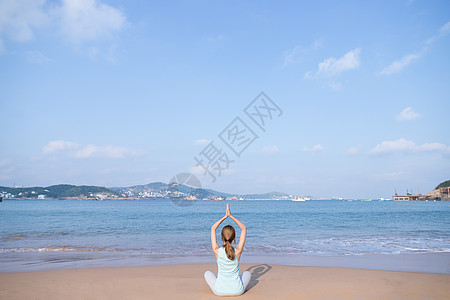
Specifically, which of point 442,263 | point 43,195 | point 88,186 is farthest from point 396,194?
point 442,263

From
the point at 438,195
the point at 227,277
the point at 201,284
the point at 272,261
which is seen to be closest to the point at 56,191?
the point at 272,261

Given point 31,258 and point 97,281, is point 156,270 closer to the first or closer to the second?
point 97,281

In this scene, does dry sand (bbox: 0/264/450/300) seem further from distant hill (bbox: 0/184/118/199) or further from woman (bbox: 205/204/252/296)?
distant hill (bbox: 0/184/118/199)

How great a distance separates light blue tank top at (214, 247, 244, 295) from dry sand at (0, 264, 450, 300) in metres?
0.25

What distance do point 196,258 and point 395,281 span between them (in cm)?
599

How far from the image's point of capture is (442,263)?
31.1ft

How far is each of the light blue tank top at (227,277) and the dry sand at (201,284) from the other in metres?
0.25

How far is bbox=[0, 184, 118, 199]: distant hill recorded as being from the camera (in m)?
136

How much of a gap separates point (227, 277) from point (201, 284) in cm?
145

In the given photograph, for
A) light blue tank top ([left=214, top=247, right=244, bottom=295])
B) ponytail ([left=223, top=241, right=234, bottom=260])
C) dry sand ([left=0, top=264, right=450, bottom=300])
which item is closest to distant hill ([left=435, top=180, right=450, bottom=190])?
dry sand ([left=0, top=264, right=450, bottom=300])

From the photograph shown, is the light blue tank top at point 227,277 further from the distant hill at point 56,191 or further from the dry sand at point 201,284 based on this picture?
the distant hill at point 56,191

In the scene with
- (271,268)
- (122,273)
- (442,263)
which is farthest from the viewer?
(442,263)

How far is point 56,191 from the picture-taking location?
136 metres

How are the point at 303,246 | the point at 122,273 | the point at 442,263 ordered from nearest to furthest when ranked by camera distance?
the point at 122,273 < the point at 442,263 < the point at 303,246
